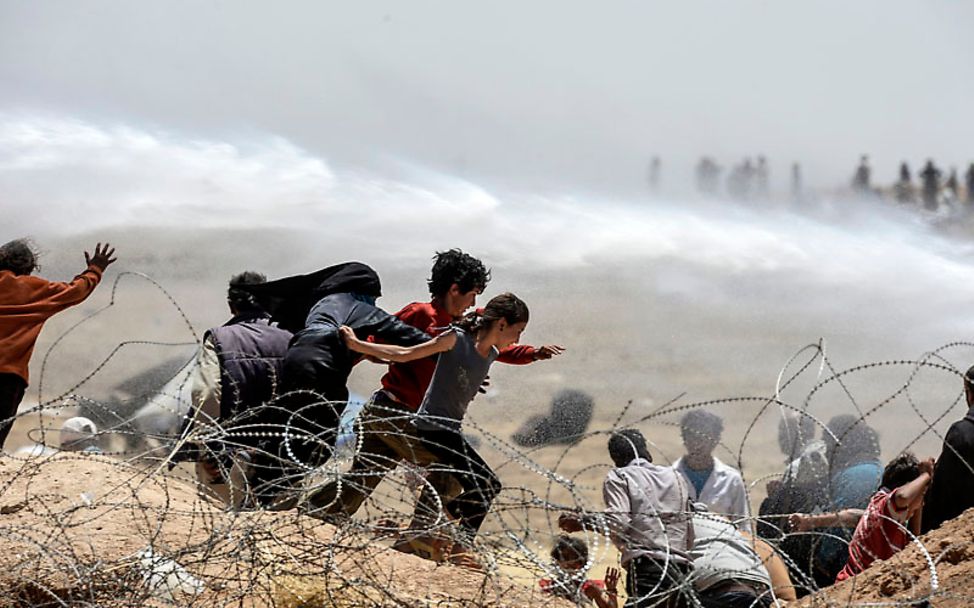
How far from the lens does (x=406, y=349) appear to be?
5.88 meters

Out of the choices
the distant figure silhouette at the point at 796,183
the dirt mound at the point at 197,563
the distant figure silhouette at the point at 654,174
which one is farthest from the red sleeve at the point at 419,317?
the distant figure silhouette at the point at 796,183

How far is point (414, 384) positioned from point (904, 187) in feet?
39.1

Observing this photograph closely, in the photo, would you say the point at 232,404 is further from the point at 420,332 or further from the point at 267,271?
the point at 267,271

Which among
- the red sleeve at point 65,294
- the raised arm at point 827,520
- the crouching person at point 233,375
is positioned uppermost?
the red sleeve at point 65,294

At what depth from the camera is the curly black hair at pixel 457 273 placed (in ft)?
20.4

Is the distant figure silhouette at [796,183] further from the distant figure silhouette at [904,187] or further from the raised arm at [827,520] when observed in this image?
the raised arm at [827,520]

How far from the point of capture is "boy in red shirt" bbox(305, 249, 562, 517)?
233 inches

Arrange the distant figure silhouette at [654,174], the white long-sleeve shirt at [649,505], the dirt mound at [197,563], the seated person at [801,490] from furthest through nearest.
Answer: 1. the distant figure silhouette at [654,174]
2. the seated person at [801,490]
3. the white long-sleeve shirt at [649,505]
4. the dirt mound at [197,563]

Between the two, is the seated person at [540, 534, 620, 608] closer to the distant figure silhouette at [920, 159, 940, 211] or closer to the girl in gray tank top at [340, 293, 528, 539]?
the girl in gray tank top at [340, 293, 528, 539]

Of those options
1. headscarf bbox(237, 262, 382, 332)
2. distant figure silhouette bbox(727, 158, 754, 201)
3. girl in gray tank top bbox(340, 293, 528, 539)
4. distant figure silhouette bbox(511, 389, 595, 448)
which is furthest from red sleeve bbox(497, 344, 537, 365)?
distant figure silhouette bbox(727, 158, 754, 201)

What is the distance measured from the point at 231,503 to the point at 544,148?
1190cm

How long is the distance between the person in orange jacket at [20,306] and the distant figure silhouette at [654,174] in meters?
9.92

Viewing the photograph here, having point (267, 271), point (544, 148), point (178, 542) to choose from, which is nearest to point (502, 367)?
point (267, 271)

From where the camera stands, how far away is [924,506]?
5816 millimetres
